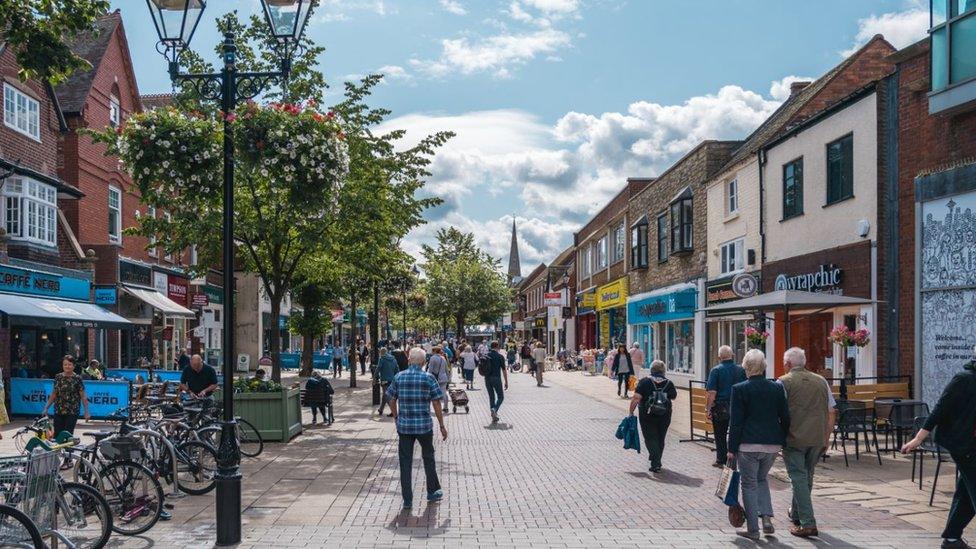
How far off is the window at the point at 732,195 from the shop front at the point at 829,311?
375cm

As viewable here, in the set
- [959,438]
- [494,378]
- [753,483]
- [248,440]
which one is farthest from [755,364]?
[494,378]

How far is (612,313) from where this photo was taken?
1802 inches

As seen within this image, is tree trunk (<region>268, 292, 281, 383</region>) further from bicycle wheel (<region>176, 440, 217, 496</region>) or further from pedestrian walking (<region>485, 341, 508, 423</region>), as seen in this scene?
bicycle wheel (<region>176, 440, 217, 496</region>)

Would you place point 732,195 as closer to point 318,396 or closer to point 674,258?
point 674,258

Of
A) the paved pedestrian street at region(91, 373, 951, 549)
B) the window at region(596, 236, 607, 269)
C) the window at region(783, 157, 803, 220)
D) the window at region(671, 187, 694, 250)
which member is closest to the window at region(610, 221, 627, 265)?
the window at region(596, 236, 607, 269)

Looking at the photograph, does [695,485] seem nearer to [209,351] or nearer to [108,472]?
[108,472]

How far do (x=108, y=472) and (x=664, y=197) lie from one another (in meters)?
28.1

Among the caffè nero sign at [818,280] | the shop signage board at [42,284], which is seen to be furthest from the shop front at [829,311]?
the shop signage board at [42,284]

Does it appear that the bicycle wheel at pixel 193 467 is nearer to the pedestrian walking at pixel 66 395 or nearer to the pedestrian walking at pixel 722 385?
the pedestrian walking at pixel 66 395

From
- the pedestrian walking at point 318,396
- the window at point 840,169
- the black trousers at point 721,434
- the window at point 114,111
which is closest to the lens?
the black trousers at point 721,434

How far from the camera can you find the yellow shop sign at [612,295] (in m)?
41.6

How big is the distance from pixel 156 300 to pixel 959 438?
26.8 meters

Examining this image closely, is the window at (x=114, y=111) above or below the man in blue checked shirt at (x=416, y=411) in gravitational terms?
above

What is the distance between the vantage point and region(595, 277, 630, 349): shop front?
42.2 meters
